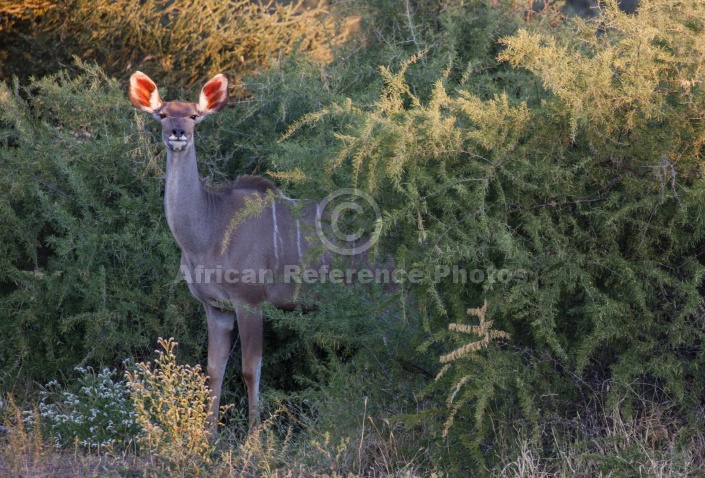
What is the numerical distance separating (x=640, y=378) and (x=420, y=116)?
1.64m

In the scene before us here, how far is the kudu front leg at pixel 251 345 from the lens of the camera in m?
5.57

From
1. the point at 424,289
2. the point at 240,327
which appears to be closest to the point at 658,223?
the point at 424,289

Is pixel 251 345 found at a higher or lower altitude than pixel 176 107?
lower

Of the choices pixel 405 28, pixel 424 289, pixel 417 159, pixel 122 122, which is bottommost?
pixel 424 289

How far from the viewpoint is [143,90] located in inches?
221

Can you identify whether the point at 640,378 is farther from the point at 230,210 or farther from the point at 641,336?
the point at 230,210

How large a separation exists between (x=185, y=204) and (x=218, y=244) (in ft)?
1.06

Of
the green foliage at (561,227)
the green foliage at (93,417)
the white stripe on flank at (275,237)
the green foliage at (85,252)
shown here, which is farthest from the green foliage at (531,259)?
Answer: the green foliage at (85,252)

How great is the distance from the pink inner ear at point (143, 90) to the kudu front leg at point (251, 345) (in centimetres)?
140

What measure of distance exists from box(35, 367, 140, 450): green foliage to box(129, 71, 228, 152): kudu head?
59.6 inches

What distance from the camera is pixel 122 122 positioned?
638 centimetres

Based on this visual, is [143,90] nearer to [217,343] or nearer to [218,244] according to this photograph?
[218,244]

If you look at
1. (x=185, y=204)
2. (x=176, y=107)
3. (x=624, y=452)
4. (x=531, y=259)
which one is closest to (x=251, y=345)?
(x=185, y=204)

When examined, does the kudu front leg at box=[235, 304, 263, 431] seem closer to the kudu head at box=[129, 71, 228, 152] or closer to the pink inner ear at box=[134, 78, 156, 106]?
the kudu head at box=[129, 71, 228, 152]
